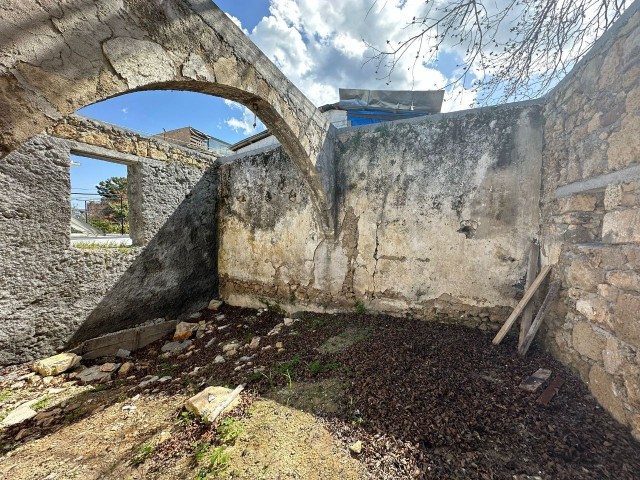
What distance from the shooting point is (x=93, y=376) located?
118 inches

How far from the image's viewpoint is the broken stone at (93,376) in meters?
2.95

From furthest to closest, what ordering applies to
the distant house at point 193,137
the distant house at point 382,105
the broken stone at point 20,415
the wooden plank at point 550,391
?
the distant house at point 193,137
the distant house at point 382,105
the broken stone at point 20,415
the wooden plank at point 550,391

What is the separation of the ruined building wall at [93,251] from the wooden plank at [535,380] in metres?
4.52

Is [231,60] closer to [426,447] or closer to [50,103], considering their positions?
[50,103]

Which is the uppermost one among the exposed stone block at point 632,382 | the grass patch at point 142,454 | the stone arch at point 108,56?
the stone arch at point 108,56

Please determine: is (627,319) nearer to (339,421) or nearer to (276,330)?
(339,421)

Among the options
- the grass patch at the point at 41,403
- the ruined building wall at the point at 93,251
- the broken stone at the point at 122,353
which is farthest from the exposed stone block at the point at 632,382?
the ruined building wall at the point at 93,251

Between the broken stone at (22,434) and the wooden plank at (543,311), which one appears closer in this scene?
the broken stone at (22,434)

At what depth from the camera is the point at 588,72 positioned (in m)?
2.11

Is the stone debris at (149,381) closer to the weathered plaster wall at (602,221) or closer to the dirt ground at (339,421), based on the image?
the dirt ground at (339,421)

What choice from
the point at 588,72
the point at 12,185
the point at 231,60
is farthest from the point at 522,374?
the point at 12,185

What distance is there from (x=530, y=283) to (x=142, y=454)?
3.62m

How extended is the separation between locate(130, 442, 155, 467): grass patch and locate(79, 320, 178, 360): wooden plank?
2.16 metres

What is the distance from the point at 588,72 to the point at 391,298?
2.81 metres
